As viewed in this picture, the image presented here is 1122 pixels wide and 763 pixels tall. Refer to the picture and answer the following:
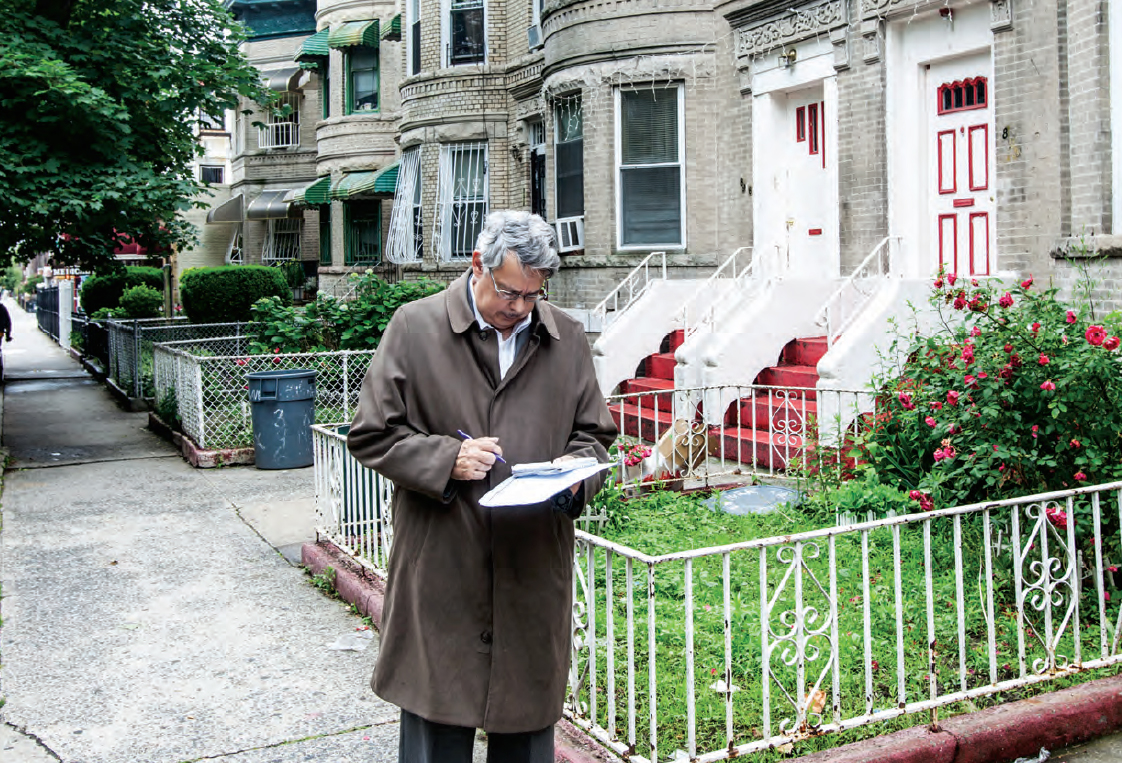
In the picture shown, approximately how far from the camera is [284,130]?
35875 millimetres

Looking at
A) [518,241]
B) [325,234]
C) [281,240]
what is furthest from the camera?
[281,240]

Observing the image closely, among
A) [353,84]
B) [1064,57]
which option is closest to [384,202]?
[353,84]

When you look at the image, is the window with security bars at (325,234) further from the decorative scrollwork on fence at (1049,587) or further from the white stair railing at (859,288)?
the decorative scrollwork on fence at (1049,587)

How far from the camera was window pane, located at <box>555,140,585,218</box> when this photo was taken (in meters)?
16.0

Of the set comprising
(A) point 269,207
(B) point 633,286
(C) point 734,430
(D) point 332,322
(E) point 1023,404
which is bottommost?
(C) point 734,430

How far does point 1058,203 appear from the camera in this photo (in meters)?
10.0

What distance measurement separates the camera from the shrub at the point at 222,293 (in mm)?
19891

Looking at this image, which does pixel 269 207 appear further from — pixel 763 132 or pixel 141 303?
pixel 763 132

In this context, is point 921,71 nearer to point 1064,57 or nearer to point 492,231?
point 1064,57

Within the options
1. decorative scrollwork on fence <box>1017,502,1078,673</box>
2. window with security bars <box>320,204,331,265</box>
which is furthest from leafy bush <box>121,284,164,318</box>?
decorative scrollwork on fence <box>1017,502,1078,673</box>

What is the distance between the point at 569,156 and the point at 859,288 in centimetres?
580

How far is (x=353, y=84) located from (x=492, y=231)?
26.4 meters

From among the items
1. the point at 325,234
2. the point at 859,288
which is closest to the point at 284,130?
the point at 325,234

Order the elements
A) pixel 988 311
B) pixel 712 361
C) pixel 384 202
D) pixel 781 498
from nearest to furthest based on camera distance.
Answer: pixel 988 311 < pixel 781 498 < pixel 712 361 < pixel 384 202
